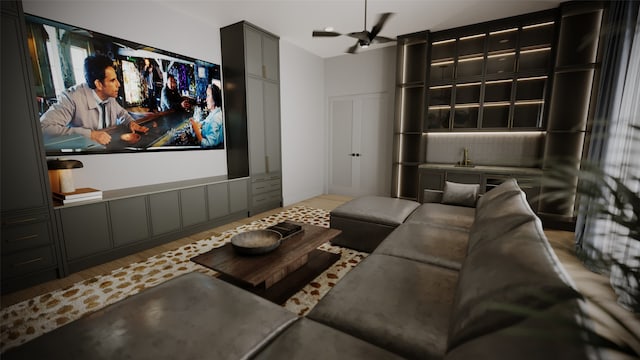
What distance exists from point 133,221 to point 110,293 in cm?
91

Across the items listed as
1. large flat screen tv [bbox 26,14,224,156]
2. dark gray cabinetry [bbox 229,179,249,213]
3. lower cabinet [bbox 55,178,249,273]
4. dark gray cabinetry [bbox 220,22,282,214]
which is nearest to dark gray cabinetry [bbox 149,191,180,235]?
lower cabinet [bbox 55,178,249,273]

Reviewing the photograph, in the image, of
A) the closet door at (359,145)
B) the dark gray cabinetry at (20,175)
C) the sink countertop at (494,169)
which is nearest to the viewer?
the dark gray cabinetry at (20,175)

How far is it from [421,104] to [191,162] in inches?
153

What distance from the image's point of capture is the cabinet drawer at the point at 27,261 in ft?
7.38

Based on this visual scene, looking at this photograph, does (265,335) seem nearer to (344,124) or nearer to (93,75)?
(93,75)

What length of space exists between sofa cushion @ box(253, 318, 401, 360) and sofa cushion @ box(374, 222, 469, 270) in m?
0.91

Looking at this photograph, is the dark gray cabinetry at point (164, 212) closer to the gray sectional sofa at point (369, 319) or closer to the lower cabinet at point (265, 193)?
the lower cabinet at point (265, 193)

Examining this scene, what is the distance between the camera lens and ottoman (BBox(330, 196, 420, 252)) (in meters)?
2.87

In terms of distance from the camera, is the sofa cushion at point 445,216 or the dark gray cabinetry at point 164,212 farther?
the dark gray cabinetry at point 164,212

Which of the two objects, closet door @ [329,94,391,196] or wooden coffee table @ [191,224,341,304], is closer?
wooden coffee table @ [191,224,341,304]

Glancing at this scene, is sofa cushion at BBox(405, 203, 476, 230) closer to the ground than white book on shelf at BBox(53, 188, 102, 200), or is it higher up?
closer to the ground

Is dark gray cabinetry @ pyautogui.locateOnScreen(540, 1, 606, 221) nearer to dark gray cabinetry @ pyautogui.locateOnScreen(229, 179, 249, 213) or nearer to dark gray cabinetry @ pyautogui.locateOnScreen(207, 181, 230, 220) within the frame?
dark gray cabinetry @ pyautogui.locateOnScreen(229, 179, 249, 213)

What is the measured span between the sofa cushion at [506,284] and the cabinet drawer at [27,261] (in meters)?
3.22

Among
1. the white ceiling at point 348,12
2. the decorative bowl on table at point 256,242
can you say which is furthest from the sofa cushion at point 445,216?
the white ceiling at point 348,12
